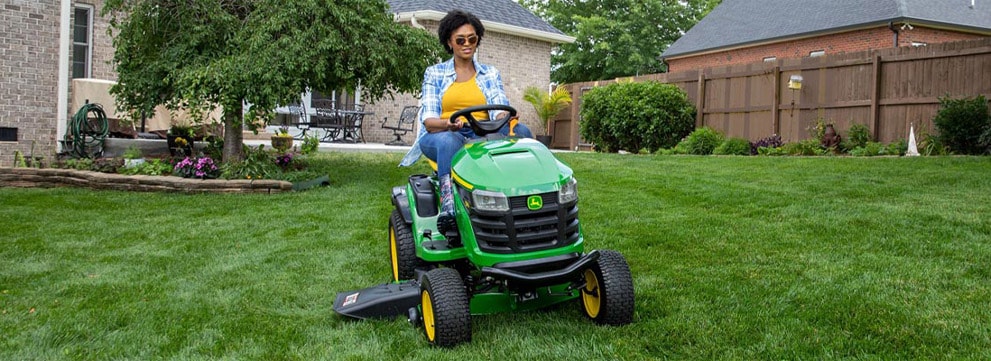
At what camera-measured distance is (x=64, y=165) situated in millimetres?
9156

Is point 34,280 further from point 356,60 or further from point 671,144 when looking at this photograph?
point 671,144

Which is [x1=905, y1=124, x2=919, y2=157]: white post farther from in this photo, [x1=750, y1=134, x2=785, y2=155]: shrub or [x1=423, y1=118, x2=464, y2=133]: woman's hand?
[x1=423, y1=118, x2=464, y2=133]: woman's hand

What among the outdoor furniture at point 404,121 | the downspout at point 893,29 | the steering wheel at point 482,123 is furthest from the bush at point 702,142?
the steering wheel at point 482,123

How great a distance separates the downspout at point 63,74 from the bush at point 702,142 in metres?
9.44

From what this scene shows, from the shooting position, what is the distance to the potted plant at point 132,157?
8.82 m

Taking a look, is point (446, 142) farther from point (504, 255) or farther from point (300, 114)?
point (300, 114)

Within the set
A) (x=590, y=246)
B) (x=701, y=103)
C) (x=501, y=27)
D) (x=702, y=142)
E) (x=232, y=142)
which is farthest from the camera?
(x=501, y=27)

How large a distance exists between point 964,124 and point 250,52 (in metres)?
8.98

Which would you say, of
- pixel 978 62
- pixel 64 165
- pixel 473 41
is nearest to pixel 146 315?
pixel 473 41

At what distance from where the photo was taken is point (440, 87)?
3.79 meters

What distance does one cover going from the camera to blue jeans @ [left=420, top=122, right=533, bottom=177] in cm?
342

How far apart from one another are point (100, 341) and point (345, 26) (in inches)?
226

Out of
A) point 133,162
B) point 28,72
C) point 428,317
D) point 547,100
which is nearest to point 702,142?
point 547,100

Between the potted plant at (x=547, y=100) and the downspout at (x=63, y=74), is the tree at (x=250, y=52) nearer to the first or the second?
the downspout at (x=63, y=74)
